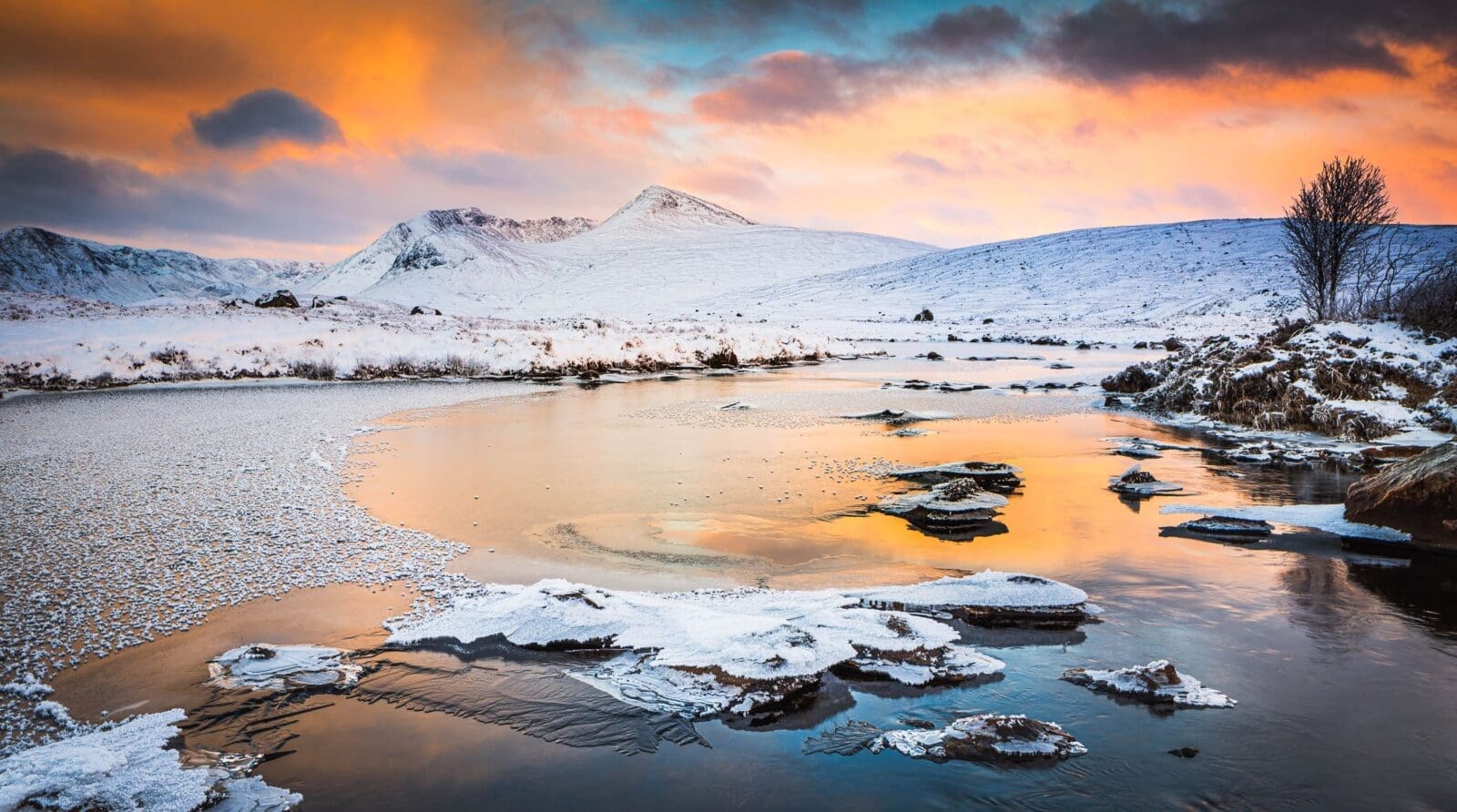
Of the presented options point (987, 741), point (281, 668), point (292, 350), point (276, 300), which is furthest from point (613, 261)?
point (987, 741)

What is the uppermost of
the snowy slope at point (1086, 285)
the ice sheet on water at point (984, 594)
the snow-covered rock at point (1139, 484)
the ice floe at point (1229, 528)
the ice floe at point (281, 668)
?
the snowy slope at point (1086, 285)

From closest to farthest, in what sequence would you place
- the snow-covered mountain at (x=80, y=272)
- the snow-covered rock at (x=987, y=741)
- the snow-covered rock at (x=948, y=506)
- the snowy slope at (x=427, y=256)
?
the snow-covered rock at (x=987, y=741) < the snow-covered rock at (x=948, y=506) < the snowy slope at (x=427, y=256) < the snow-covered mountain at (x=80, y=272)

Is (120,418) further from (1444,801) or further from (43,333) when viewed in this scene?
(1444,801)

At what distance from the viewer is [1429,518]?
7.70 m

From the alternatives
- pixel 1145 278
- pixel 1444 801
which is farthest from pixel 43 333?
pixel 1145 278

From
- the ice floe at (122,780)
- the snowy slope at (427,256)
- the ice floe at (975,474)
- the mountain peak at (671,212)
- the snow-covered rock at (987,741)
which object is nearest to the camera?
the ice floe at (122,780)

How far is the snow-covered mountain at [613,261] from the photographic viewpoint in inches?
3607

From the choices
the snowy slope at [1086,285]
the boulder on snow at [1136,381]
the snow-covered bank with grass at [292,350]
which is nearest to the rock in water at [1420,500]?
the boulder on snow at [1136,381]

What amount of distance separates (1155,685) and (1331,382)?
47.1 feet

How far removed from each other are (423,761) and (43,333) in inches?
1190

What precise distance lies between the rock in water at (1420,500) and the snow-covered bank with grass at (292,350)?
970 inches

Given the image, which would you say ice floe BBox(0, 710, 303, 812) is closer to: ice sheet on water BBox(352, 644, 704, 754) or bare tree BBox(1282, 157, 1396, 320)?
ice sheet on water BBox(352, 644, 704, 754)

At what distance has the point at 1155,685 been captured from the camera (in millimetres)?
4637

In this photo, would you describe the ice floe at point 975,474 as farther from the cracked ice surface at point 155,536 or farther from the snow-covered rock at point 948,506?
the cracked ice surface at point 155,536
